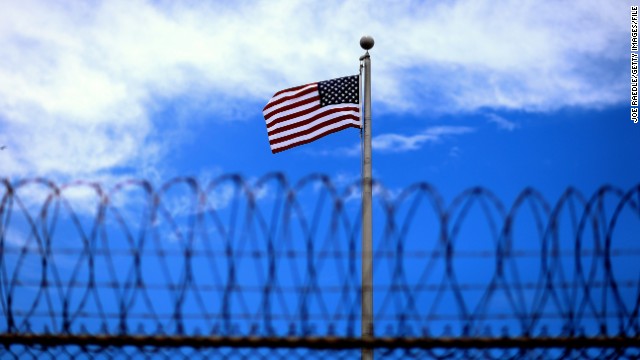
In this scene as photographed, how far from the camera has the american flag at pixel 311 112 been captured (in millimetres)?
13359

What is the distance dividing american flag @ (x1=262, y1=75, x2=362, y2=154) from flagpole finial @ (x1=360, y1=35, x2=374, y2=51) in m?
0.68

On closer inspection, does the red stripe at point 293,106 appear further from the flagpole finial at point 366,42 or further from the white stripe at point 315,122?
the flagpole finial at point 366,42

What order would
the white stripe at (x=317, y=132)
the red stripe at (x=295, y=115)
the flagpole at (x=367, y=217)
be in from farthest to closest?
the red stripe at (x=295, y=115)
the white stripe at (x=317, y=132)
the flagpole at (x=367, y=217)

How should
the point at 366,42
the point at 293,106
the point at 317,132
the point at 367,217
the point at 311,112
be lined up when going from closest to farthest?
1. the point at 367,217
2. the point at 317,132
3. the point at 311,112
4. the point at 293,106
5. the point at 366,42

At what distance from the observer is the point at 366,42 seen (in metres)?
13.9

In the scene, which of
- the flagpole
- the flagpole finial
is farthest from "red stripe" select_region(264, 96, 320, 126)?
A: the flagpole finial

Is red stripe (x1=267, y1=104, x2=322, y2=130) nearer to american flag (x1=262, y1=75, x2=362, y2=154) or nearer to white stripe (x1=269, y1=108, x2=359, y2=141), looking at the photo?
american flag (x1=262, y1=75, x2=362, y2=154)

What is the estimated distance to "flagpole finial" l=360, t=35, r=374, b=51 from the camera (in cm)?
1390

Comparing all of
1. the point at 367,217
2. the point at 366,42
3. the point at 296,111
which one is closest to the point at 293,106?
the point at 296,111

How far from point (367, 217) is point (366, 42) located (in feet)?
13.1

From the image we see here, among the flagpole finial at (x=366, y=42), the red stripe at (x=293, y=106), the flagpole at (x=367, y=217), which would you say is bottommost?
the flagpole at (x=367, y=217)

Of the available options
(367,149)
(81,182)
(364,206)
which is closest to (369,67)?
(367,149)

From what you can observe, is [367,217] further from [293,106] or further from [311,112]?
[293,106]

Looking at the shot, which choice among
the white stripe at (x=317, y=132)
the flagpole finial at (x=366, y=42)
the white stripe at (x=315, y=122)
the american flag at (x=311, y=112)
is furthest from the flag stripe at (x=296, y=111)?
the flagpole finial at (x=366, y=42)
